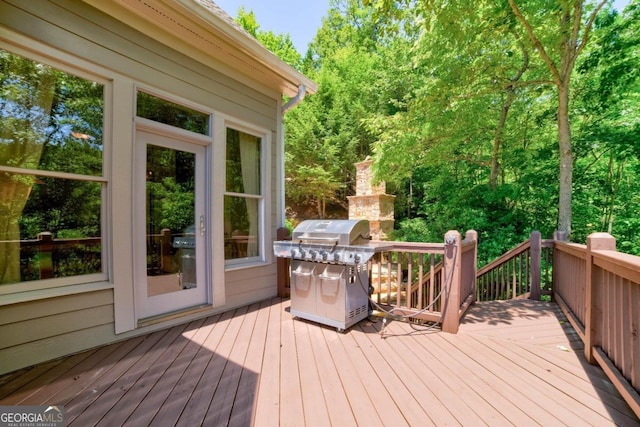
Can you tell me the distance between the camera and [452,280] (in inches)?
106

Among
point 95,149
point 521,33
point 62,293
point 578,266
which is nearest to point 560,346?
point 578,266

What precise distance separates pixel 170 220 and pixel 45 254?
1007mm

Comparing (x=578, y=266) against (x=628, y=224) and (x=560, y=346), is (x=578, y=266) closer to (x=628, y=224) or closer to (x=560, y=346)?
(x=560, y=346)

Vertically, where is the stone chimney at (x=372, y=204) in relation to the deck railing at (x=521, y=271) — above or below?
above

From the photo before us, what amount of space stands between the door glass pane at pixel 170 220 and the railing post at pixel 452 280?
8.90 feet

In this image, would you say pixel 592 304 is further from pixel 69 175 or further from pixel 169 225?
pixel 69 175

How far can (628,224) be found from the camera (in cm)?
562

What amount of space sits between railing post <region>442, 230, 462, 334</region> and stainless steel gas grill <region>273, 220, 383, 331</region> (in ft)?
2.19

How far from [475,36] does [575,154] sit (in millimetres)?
3130

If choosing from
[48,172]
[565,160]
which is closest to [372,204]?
[565,160]

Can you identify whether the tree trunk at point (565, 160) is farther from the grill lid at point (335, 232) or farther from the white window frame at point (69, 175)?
the white window frame at point (69, 175)

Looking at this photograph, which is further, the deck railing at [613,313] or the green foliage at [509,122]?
the green foliage at [509,122]

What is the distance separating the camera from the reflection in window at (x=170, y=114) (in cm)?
274

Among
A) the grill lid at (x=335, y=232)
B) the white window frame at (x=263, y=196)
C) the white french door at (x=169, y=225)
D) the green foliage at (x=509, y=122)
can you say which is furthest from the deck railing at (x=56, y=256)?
the green foliage at (x=509, y=122)
